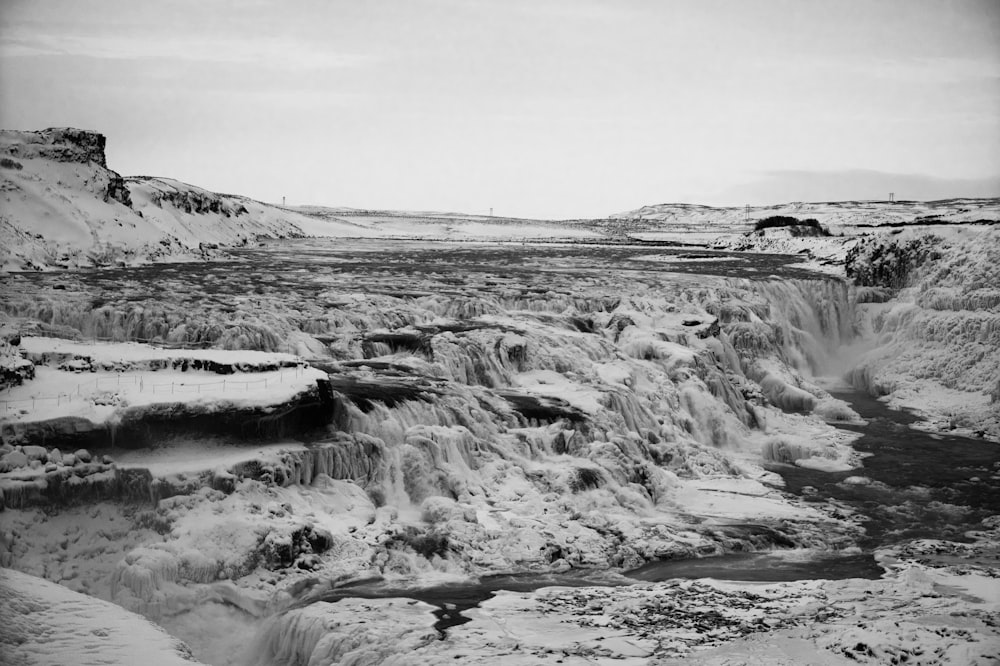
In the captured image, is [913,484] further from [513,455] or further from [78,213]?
[78,213]

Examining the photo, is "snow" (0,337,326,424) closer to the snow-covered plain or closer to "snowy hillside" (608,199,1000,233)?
the snow-covered plain

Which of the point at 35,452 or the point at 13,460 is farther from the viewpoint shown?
the point at 35,452

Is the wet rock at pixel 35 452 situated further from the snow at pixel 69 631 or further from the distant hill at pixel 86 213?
the distant hill at pixel 86 213

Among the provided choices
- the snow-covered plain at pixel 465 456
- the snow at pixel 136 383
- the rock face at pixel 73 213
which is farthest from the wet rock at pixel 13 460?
the rock face at pixel 73 213

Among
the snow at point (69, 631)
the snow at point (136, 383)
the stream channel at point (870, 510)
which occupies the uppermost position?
the snow at point (136, 383)

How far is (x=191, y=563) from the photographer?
11898 millimetres

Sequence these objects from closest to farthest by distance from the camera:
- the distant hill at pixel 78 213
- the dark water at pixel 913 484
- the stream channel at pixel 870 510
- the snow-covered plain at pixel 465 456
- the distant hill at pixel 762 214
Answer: the snow-covered plain at pixel 465 456 → the stream channel at pixel 870 510 → the dark water at pixel 913 484 → the distant hill at pixel 78 213 → the distant hill at pixel 762 214

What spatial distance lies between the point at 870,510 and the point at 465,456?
726 cm

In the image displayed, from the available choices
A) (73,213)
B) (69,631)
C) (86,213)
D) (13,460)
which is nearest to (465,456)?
(13,460)

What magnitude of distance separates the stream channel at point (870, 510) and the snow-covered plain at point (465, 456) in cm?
30

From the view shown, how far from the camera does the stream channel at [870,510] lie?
12.3 meters

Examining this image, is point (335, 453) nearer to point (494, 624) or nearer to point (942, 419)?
point (494, 624)

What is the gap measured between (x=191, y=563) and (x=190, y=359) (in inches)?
191

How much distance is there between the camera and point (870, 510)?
16531 mm
